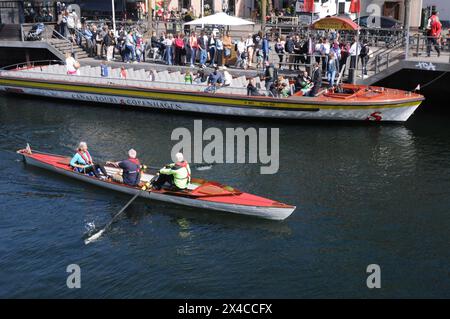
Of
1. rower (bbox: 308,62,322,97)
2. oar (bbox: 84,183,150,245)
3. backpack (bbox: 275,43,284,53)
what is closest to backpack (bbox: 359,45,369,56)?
rower (bbox: 308,62,322,97)

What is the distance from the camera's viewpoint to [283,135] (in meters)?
23.1

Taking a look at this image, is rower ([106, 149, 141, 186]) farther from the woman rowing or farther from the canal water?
the woman rowing

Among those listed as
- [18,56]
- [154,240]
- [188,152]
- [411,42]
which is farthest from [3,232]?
[18,56]

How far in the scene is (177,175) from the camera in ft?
53.4

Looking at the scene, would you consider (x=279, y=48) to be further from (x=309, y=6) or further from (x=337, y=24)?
(x=337, y=24)

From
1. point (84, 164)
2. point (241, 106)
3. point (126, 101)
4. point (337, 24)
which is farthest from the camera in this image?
point (126, 101)

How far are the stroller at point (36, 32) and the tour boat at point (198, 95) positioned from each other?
6.93 ft

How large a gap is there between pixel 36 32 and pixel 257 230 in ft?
71.1

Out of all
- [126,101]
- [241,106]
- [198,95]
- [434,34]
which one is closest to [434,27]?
[434,34]

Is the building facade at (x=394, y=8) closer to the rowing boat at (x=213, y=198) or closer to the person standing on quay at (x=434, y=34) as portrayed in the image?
the person standing on quay at (x=434, y=34)

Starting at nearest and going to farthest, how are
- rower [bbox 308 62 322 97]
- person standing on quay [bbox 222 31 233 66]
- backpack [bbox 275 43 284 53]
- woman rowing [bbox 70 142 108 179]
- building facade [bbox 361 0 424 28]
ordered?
woman rowing [bbox 70 142 108 179] < rower [bbox 308 62 322 97] < backpack [bbox 275 43 284 53] < person standing on quay [bbox 222 31 233 66] < building facade [bbox 361 0 424 28]

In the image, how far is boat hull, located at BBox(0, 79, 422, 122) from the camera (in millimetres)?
23656

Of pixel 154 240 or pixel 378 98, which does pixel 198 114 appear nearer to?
pixel 378 98

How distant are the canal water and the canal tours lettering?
398 cm
